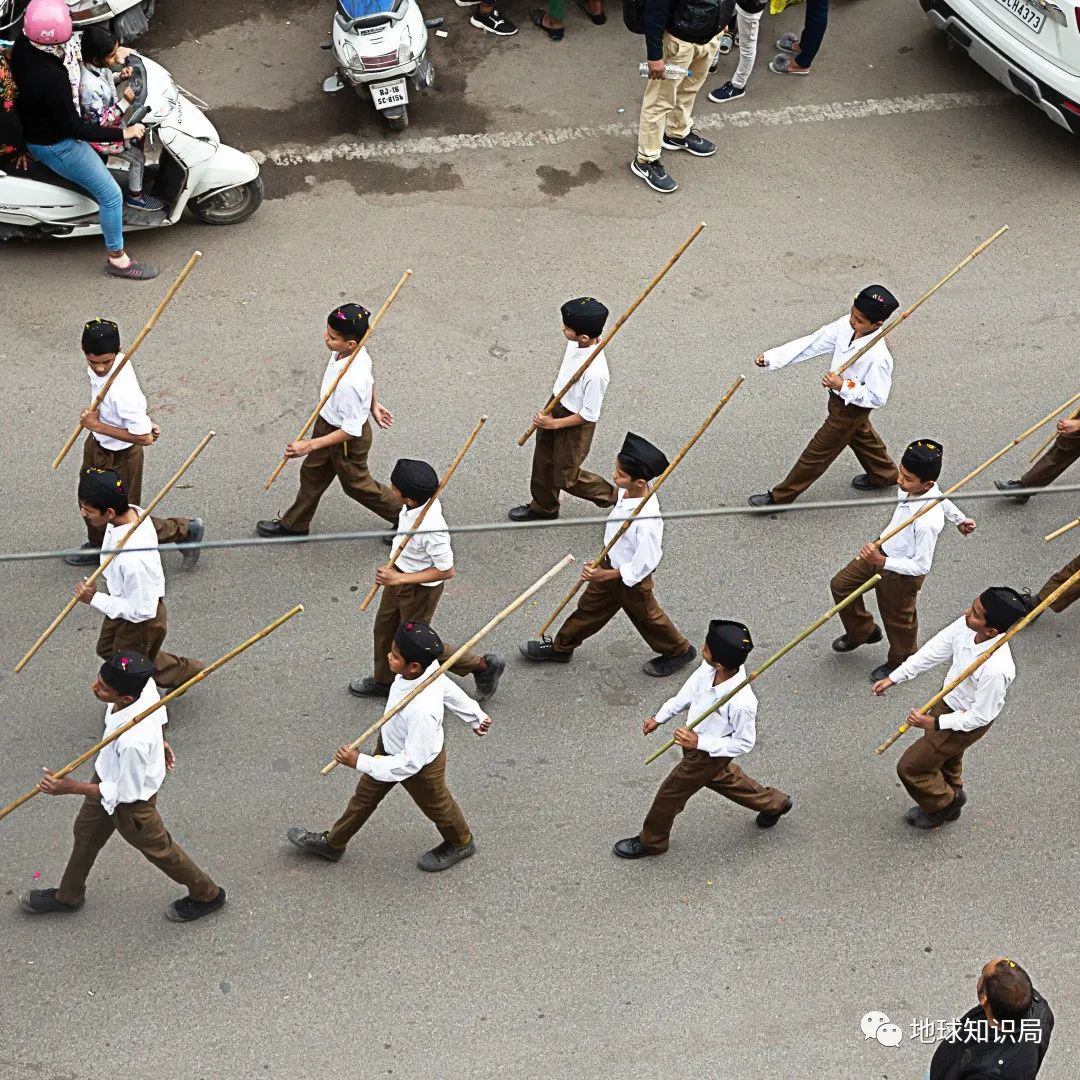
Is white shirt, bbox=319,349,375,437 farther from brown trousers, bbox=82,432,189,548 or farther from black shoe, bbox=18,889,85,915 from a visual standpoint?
black shoe, bbox=18,889,85,915

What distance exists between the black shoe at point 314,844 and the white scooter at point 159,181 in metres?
4.00

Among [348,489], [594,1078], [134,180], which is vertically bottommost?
[594,1078]

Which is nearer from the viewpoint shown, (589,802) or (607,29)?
(589,802)

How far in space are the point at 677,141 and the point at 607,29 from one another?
1415 millimetres

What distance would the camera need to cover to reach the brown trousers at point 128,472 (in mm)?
6637

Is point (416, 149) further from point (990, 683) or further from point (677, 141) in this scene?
point (990, 683)

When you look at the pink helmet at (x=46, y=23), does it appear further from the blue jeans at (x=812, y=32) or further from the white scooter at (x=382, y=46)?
the blue jeans at (x=812, y=32)

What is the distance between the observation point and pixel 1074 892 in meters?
5.87

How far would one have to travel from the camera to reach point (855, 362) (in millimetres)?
6859

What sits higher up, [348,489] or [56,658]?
[348,489]

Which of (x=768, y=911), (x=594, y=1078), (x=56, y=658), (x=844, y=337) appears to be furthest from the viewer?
(x=844, y=337)

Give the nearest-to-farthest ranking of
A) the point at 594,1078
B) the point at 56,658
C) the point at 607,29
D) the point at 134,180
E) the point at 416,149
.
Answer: the point at 594,1078 → the point at 56,658 → the point at 134,180 → the point at 416,149 → the point at 607,29

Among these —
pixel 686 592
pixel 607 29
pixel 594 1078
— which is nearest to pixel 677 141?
pixel 607 29

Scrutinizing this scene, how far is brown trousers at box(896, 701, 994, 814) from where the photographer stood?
5.68 m
